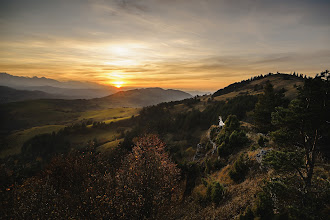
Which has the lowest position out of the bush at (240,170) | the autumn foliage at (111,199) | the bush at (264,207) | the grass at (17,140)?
the grass at (17,140)

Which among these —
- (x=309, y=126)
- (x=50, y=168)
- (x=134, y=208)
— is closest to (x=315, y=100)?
(x=309, y=126)

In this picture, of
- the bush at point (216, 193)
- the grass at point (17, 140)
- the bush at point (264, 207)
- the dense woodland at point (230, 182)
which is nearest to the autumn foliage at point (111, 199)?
the dense woodland at point (230, 182)

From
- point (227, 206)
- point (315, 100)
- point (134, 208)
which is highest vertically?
point (315, 100)

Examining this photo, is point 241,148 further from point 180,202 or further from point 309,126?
point 309,126

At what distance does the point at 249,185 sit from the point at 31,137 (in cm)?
16754

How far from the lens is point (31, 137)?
131125 millimetres

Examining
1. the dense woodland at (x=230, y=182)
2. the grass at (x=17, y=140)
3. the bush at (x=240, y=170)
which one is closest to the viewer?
the dense woodland at (x=230, y=182)

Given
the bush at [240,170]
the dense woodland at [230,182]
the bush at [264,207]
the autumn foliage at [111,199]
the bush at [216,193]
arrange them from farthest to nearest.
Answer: the bush at [240,170], the bush at [216,193], the autumn foliage at [111,199], the bush at [264,207], the dense woodland at [230,182]

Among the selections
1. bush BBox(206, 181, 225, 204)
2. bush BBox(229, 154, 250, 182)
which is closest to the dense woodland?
bush BBox(206, 181, 225, 204)

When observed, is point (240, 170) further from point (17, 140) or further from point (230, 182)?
point (17, 140)

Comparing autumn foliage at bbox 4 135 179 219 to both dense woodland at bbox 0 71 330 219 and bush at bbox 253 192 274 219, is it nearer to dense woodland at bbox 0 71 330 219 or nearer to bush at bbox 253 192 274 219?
dense woodland at bbox 0 71 330 219

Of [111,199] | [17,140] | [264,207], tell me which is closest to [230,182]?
[264,207]

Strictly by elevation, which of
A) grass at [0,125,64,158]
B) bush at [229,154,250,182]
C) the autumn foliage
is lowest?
grass at [0,125,64,158]

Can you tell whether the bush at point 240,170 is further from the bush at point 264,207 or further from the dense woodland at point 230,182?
the bush at point 264,207
